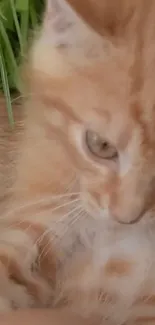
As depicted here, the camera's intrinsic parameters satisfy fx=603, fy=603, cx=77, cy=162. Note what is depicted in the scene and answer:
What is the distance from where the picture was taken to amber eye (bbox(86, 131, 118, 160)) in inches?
36.8

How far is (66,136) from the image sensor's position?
3.30 feet

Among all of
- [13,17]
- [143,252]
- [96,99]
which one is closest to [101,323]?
[143,252]

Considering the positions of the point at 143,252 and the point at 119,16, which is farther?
the point at 143,252

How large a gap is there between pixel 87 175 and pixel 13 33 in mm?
432

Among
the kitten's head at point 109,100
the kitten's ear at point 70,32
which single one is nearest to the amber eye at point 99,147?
the kitten's head at point 109,100

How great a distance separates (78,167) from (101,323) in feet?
0.94

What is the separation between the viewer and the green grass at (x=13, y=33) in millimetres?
1196

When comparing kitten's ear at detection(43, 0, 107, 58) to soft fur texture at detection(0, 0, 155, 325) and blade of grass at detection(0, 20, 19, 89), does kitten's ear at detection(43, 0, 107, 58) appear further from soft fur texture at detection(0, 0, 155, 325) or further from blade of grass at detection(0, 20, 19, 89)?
blade of grass at detection(0, 20, 19, 89)

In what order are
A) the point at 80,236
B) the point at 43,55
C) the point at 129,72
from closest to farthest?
the point at 129,72, the point at 43,55, the point at 80,236

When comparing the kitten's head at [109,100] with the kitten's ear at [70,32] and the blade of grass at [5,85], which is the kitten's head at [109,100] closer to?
the kitten's ear at [70,32]

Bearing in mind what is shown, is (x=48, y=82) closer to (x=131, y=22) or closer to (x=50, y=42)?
(x=50, y=42)

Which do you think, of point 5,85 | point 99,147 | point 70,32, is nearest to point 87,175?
point 99,147

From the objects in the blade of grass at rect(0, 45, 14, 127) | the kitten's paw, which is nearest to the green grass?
the blade of grass at rect(0, 45, 14, 127)

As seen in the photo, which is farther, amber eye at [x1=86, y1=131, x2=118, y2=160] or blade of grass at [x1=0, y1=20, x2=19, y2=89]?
blade of grass at [x1=0, y1=20, x2=19, y2=89]
